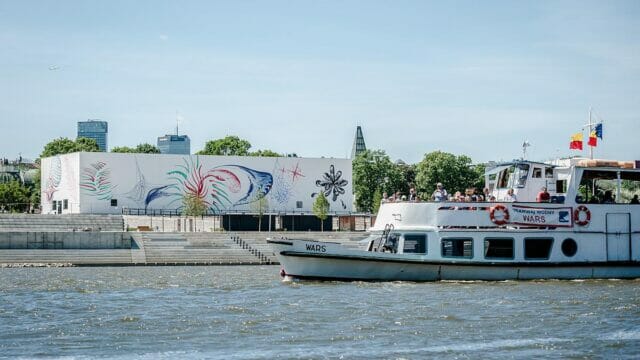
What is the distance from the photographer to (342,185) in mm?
110750

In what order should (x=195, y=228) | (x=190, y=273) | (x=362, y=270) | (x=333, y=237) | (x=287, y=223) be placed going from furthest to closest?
(x=287, y=223) → (x=195, y=228) → (x=333, y=237) → (x=190, y=273) → (x=362, y=270)

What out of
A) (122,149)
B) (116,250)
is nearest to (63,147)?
(122,149)

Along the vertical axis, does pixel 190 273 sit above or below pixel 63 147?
below

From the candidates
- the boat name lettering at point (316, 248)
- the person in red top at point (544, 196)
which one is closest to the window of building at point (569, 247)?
the person in red top at point (544, 196)

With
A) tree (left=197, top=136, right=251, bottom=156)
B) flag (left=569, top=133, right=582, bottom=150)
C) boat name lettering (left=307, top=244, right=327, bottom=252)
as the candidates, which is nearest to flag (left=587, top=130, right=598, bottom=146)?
flag (left=569, top=133, right=582, bottom=150)

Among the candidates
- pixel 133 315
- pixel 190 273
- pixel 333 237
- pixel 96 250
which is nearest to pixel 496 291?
pixel 133 315

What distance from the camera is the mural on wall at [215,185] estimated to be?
335 ft

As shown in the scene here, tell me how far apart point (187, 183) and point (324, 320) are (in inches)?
2954

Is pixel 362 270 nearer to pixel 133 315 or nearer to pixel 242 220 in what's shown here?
pixel 133 315

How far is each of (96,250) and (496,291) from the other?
39561 mm

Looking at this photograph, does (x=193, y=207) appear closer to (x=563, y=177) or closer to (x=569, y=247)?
(x=563, y=177)

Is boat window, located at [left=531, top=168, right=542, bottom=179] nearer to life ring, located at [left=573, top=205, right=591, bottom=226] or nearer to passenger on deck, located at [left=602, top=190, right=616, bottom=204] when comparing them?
life ring, located at [left=573, top=205, right=591, bottom=226]

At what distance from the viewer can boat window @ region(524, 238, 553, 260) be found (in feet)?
136

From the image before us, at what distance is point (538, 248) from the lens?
41750mm
